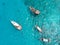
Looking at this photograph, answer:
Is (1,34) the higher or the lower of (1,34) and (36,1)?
the lower

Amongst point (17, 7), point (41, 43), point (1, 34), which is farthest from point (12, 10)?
point (41, 43)

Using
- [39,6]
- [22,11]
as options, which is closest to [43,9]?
[39,6]

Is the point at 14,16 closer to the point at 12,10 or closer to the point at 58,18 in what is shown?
the point at 12,10

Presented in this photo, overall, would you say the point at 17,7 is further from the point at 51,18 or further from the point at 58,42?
the point at 58,42

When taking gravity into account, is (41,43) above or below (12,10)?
below

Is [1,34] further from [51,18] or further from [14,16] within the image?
[51,18]

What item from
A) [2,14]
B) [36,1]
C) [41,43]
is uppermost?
[36,1]
